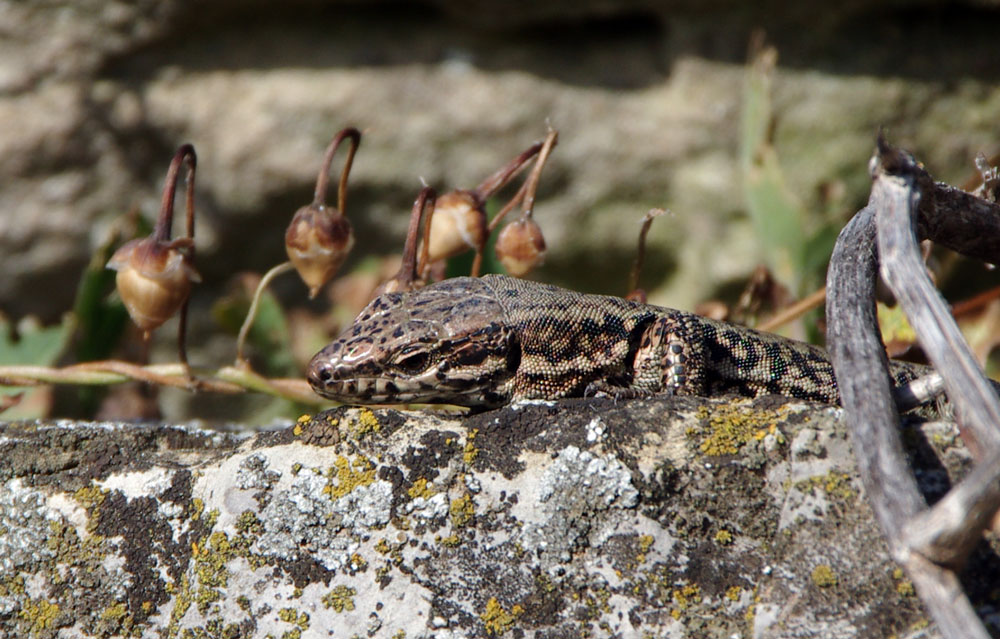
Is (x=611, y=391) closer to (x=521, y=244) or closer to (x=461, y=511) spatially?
(x=521, y=244)

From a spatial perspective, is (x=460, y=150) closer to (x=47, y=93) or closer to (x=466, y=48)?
(x=466, y=48)

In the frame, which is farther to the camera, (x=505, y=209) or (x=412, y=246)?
(x=505, y=209)

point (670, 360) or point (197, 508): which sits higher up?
Answer: point (670, 360)

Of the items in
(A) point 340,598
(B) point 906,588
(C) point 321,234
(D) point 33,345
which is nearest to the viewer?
(B) point 906,588

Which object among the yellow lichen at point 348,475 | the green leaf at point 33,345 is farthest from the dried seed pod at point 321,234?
the green leaf at point 33,345

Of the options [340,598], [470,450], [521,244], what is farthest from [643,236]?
[340,598]

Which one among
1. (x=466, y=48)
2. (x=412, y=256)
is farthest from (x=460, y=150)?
(x=412, y=256)

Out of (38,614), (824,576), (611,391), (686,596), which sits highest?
(611,391)
